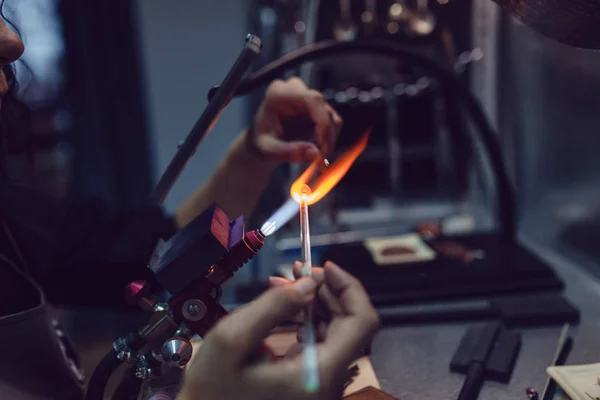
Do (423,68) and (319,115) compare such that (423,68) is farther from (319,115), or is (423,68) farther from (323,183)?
(323,183)

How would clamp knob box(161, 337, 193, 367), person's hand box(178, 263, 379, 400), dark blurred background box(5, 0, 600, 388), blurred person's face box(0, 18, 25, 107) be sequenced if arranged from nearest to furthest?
person's hand box(178, 263, 379, 400) → clamp knob box(161, 337, 193, 367) → blurred person's face box(0, 18, 25, 107) → dark blurred background box(5, 0, 600, 388)

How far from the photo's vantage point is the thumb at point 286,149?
760 millimetres

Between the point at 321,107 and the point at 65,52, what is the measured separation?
1690 mm

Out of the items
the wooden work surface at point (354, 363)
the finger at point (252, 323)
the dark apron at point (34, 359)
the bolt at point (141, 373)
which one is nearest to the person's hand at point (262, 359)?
the finger at point (252, 323)

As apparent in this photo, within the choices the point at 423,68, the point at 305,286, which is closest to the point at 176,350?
the point at 305,286

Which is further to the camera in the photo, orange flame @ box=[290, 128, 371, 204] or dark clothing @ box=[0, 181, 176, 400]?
dark clothing @ box=[0, 181, 176, 400]

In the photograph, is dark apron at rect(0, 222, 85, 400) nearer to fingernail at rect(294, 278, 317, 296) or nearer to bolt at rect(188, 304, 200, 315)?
bolt at rect(188, 304, 200, 315)

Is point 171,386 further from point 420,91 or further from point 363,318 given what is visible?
point 420,91

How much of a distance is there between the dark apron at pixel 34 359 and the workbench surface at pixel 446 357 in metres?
0.42

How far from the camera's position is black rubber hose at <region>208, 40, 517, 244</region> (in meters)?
0.85

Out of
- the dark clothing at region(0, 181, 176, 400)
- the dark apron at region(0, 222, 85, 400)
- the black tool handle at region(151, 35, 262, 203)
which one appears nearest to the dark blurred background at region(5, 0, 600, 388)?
the dark clothing at region(0, 181, 176, 400)

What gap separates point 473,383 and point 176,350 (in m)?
0.36

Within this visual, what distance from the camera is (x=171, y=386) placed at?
52 centimetres

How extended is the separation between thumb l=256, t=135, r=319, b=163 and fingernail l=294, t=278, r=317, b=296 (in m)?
0.34
